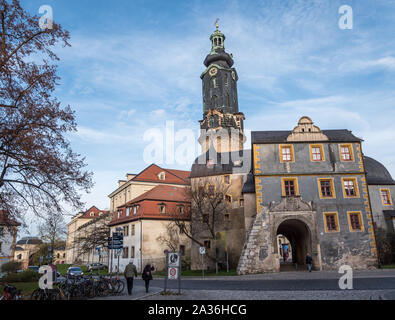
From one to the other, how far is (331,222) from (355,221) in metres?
2.09

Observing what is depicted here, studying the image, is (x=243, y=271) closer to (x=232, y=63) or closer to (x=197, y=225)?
(x=197, y=225)

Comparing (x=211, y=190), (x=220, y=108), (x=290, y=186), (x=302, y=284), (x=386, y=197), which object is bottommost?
(x=302, y=284)

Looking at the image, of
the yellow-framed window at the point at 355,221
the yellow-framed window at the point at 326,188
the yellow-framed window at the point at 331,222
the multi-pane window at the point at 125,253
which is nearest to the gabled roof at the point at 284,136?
the yellow-framed window at the point at 326,188

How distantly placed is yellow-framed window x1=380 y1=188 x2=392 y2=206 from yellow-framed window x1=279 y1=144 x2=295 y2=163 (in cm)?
1287

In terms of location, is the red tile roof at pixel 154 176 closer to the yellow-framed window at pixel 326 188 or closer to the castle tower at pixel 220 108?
the castle tower at pixel 220 108

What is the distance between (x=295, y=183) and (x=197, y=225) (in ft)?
48.5

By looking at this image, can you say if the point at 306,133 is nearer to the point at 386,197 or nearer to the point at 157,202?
the point at 386,197

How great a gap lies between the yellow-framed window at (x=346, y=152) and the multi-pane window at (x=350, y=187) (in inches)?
79.5

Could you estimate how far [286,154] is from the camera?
2953 centimetres

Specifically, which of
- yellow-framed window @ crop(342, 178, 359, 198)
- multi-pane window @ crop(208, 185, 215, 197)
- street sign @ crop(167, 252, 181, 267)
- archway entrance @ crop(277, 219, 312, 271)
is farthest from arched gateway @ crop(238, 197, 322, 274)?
street sign @ crop(167, 252, 181, 267)

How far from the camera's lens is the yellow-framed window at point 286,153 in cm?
2934

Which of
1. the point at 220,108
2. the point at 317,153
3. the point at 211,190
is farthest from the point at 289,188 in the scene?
the point at 220,108

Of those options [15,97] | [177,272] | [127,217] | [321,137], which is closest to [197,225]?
[127,217]

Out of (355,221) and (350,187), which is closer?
(355,221)
